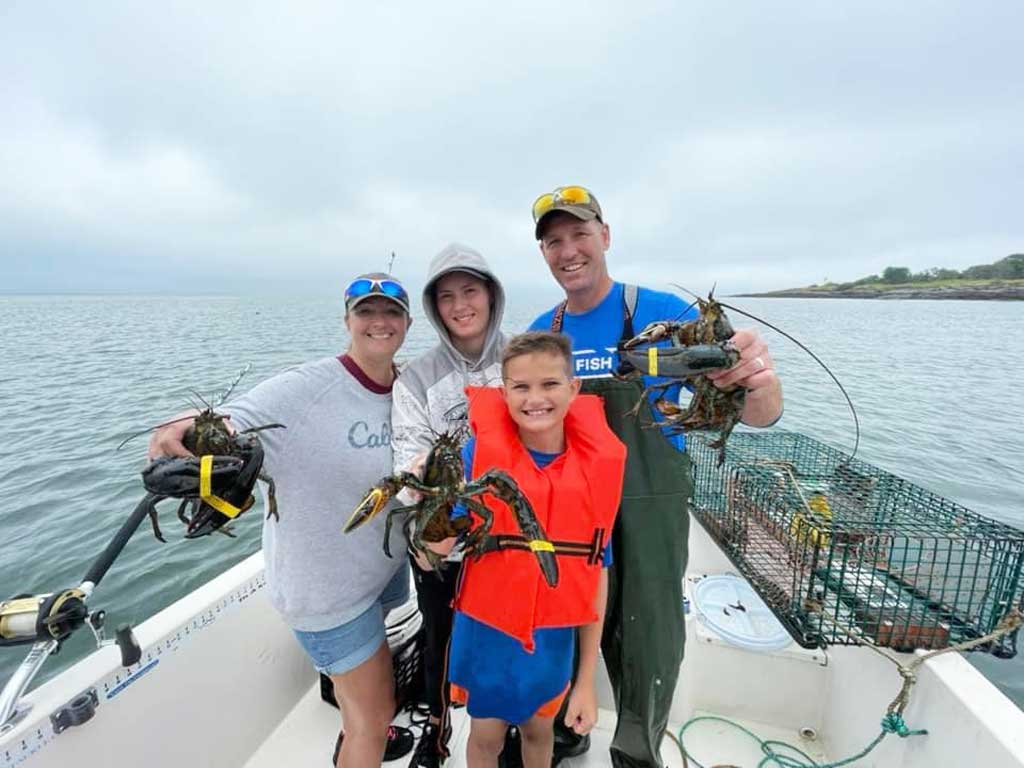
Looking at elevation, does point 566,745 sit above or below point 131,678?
below

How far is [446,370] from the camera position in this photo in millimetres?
2535

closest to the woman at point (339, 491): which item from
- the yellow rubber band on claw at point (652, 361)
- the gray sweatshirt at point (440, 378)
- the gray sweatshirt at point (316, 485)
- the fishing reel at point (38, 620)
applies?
the gray sweatshirt at point (316, 485)

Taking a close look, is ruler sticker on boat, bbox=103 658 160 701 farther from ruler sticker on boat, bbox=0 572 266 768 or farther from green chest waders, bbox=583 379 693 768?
green chest waders, bbox=583 379 693 768

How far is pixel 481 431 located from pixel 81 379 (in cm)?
1651

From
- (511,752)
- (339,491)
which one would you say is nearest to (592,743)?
(511,752)

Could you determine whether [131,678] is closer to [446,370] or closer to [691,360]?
[446,370]

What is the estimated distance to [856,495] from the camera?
401cm

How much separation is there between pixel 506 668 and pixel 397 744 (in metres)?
1.53

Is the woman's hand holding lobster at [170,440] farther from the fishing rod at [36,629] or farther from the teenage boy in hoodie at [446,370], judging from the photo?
the teenage boy in hoodie at [446,370]

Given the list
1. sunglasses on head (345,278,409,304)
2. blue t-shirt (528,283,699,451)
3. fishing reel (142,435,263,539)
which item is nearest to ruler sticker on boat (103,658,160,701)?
fishing reel (142,435,263,539)

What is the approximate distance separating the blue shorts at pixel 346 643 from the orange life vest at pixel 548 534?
533 millimetres

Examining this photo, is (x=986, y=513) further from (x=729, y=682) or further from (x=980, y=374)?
(x=980, y=374)

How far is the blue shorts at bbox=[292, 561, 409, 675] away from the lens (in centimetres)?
233

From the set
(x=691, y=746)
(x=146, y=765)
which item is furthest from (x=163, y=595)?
(x=691, y=746)
